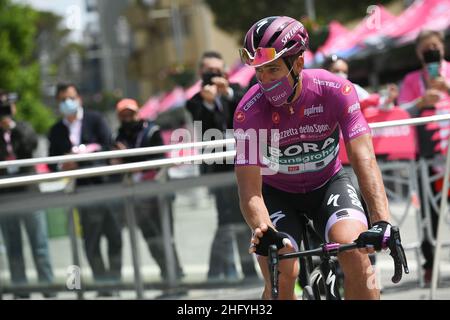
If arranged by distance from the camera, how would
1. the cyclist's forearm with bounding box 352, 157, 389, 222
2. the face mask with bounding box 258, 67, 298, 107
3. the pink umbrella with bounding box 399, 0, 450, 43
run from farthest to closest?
the pink umbrella with bounding box 399, 0, 450, 43 < the face mask with bounding box 258, 67, 298, 107 < the cyclist's forearm with bounding box 352, 157, 389, 222

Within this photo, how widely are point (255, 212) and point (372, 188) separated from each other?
0.61 meters

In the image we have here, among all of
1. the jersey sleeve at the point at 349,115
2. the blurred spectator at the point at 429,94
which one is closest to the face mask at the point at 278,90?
the jersey sleeve at the point at 349,115

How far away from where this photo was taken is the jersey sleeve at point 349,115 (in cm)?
504

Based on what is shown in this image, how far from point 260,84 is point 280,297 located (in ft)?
3.89

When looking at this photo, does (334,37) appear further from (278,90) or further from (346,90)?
(278,90)

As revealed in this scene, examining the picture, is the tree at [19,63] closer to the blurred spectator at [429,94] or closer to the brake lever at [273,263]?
the blurred spectator at [429,94]

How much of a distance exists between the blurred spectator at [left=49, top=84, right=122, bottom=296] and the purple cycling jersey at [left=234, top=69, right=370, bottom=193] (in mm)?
3277

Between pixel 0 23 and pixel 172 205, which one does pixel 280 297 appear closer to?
pixel 172 205

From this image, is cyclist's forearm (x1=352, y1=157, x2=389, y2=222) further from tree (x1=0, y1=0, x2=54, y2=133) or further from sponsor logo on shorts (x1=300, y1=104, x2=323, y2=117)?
tree (x1=0, y1=0, x2=54, y2=133)

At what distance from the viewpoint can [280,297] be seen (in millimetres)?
5285

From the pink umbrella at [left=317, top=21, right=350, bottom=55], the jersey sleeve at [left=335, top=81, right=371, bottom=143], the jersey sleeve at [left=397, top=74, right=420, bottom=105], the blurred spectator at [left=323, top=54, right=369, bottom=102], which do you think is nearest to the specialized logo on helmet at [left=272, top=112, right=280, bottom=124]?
the jersey sleeve at [left=335, top=81, right=371, bottom=143]

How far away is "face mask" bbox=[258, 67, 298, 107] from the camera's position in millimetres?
5043

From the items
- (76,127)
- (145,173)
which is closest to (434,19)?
(76,127)

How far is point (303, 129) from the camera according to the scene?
17.3 feet
